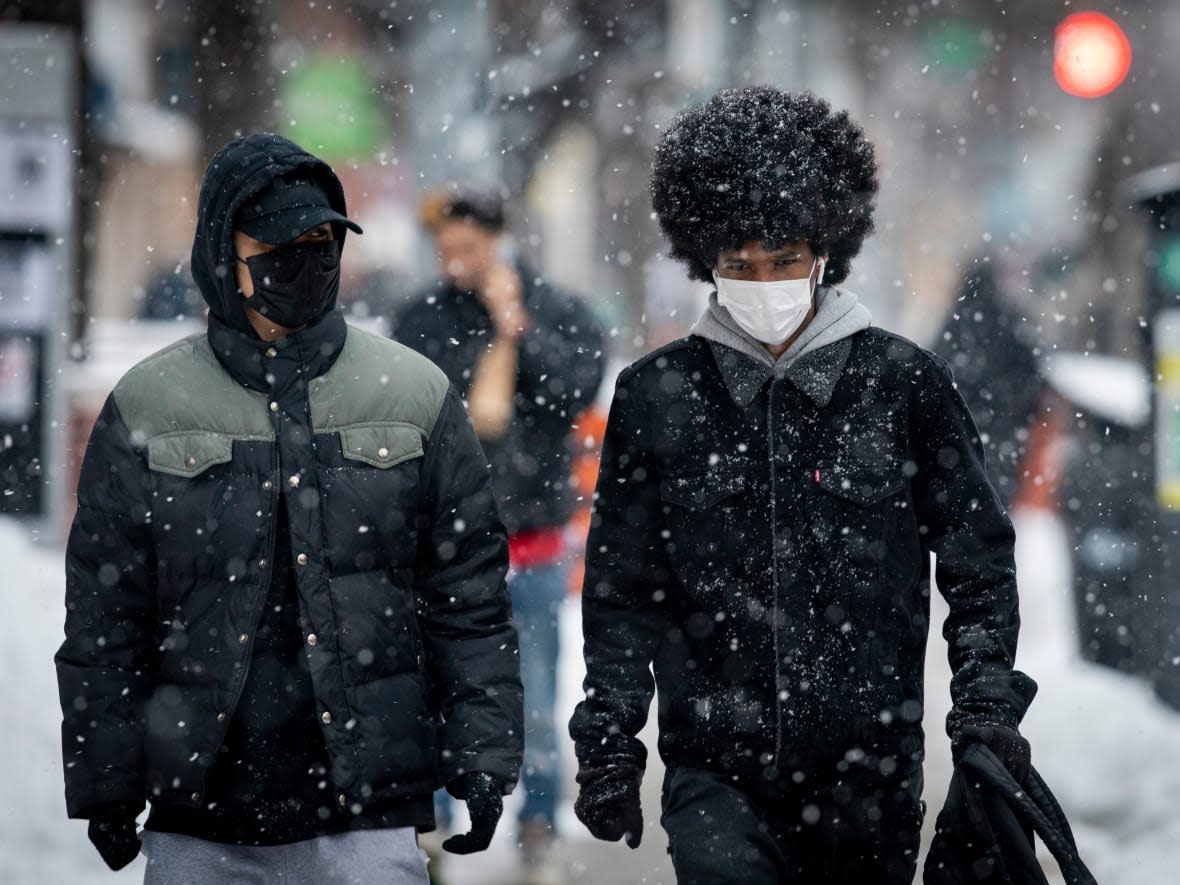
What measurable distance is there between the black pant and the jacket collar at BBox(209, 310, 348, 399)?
116cm

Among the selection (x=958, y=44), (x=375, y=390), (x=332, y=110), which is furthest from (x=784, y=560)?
(x=958, y=44)

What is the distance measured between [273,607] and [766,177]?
1345 millimetres

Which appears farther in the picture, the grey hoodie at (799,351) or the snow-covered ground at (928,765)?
the snow-covered ground at (928,765)

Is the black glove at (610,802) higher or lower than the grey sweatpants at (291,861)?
higher

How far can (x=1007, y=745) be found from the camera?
11.2 ft

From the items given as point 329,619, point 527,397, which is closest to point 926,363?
point 329,619

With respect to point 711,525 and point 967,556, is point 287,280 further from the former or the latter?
point 967,556

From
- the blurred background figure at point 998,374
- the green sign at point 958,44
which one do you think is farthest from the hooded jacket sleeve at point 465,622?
the green sign at point 958,44

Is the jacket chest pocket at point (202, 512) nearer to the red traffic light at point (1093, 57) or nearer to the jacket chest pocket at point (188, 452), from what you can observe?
the jacket chest pocket at point (188, 452)

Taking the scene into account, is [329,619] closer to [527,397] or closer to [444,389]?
[444,389]

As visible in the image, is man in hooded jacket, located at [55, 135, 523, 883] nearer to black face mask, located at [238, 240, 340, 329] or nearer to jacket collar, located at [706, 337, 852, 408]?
black face mask, located at [238, 240, 340, 329]

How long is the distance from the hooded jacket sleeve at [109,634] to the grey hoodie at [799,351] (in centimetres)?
120

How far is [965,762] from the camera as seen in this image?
341 cm

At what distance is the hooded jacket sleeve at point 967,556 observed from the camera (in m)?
3.49
